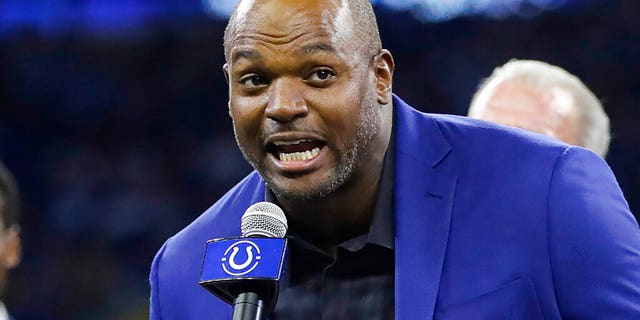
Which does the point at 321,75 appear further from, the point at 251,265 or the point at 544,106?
the point at 544,106

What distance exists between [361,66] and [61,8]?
321cm

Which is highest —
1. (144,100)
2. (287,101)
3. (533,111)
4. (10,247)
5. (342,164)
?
(287,101)

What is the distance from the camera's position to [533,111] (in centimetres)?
267

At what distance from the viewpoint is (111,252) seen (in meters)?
4.50

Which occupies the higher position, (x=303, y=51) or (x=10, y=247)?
(x=303, y=51)

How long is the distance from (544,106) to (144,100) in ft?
7.64

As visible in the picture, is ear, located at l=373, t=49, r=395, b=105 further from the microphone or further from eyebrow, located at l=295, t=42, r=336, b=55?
the microphone

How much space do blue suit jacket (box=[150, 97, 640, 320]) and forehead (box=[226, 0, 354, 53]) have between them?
24 cm

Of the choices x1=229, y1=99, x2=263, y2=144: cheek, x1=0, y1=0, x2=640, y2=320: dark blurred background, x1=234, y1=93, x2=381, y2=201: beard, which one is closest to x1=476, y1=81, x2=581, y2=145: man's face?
x1=234, y1=93, x2=381, y2=201: beard

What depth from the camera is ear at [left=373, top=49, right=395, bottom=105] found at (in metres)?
1.69

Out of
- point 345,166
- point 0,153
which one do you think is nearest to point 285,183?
point 345,166

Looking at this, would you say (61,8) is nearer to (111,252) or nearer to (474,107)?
(111,252)

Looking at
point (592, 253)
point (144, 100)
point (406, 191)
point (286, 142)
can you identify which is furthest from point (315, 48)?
point (144, 100)

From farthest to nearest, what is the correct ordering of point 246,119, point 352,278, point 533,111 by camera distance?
point 533,111, point 352,278, point 246,119
